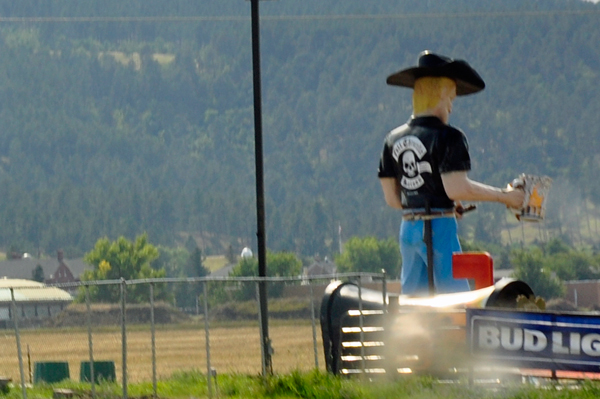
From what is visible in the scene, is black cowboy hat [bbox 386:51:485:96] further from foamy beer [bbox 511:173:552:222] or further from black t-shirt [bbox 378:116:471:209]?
foamy beer [bbox 511:173:552:222]

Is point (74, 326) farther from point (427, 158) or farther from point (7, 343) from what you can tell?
point (427, 158)

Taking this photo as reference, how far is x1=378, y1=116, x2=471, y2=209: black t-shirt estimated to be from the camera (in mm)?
13188

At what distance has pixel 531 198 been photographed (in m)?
13.4

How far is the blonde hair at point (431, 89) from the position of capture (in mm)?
13586

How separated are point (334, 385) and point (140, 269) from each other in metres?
136

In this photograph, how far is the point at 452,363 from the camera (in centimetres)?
1204

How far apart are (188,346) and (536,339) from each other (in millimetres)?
6307

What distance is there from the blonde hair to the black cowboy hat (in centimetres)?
5

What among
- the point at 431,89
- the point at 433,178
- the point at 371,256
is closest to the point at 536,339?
the point at 433,178

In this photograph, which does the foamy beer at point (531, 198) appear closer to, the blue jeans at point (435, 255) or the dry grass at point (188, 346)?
the blue jeans at point (435, 255)

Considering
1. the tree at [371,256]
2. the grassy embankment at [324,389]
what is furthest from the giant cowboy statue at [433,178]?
the tree at [371,256]

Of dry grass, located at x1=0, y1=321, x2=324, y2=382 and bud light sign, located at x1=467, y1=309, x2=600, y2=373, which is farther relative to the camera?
dry grass, located at x1=0, y1=321, x2=324, y2=382

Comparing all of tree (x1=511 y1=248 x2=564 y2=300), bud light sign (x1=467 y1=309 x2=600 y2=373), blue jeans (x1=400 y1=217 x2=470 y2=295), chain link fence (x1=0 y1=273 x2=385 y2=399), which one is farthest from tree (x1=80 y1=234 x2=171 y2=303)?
bud light sign (x1=467 y1=309 x2=600 y2=373)

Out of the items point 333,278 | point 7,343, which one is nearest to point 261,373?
point 333,278
